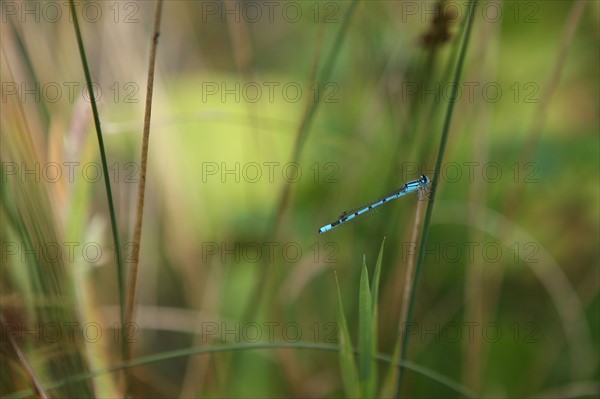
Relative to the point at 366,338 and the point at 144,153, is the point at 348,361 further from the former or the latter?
the point at 144,153

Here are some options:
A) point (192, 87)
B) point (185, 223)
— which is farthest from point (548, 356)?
point (192, 87)

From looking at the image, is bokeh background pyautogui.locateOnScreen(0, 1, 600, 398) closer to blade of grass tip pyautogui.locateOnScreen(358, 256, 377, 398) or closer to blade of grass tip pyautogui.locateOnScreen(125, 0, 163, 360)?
blade of grass tip pyautogui.locateOnScreen(125, 0, 163, 360)

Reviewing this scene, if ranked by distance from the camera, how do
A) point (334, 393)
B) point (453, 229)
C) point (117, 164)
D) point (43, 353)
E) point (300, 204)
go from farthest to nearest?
point (117, 164) < point (300, 204) < point (453, 229) < point (334, 393) < point (43, 353)

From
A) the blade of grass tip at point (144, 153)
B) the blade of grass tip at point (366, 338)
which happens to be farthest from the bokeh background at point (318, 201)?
the blade of grass tip at point (366, 338)

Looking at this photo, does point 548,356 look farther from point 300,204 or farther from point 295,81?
point 295,81

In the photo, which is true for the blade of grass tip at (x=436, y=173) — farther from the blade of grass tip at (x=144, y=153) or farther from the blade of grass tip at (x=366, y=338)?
the blade of grass tip at (x=144, y=153)

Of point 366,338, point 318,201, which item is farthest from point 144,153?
point 318,201

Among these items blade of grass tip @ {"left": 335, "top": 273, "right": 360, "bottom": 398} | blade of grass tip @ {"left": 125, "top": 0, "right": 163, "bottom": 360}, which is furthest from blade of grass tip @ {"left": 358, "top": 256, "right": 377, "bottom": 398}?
blade of grass tip @ {"left": 125, "top": 0, "right": 163, "bottom": 360}
